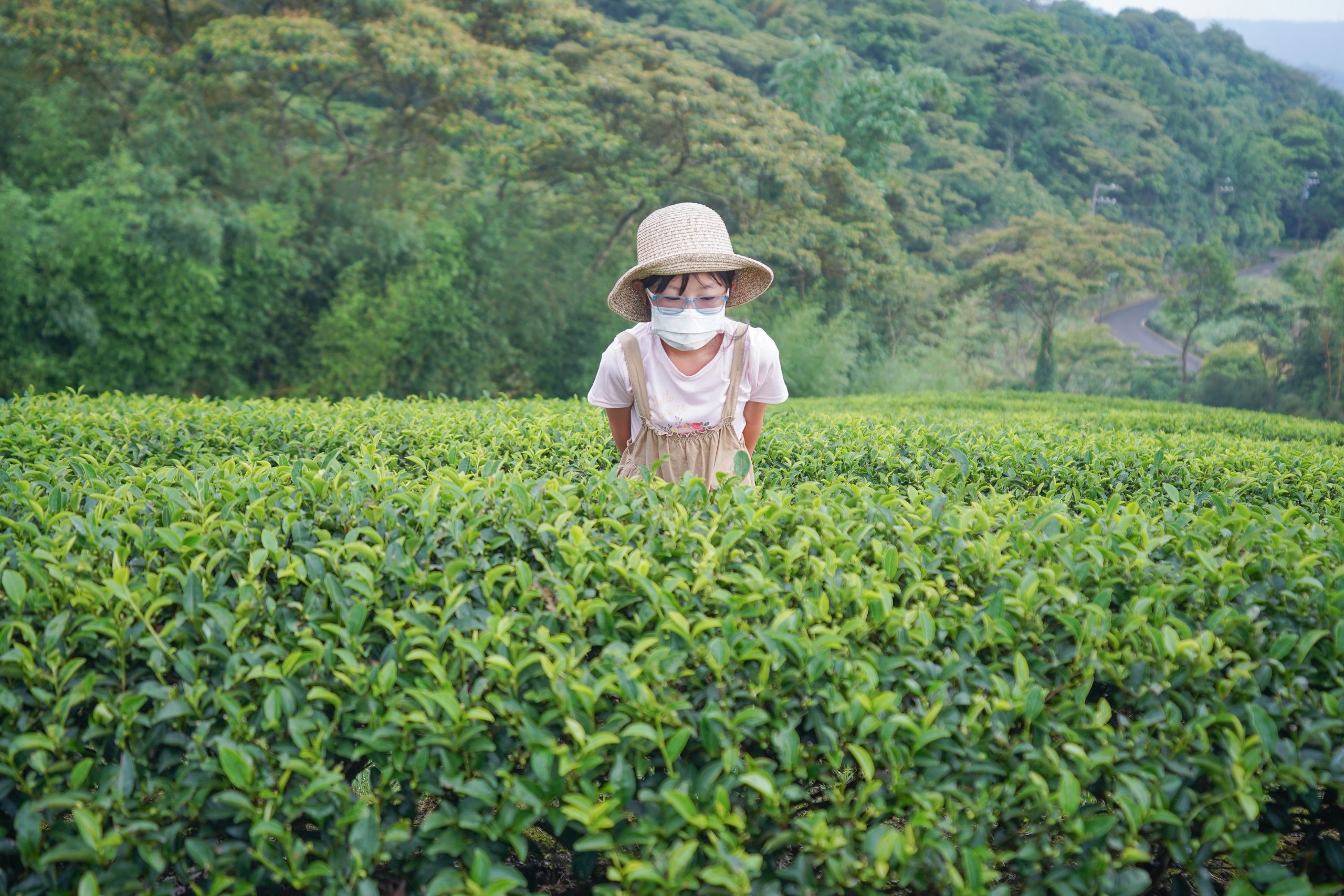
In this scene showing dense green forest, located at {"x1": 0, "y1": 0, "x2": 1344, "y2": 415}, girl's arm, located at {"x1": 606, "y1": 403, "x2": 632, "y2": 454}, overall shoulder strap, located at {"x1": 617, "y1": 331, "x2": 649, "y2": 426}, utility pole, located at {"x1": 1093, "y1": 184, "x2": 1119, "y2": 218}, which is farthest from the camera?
utility pole, located at {"x1": 1093, "y1": 184, "x2": 1119, "y2": 218}

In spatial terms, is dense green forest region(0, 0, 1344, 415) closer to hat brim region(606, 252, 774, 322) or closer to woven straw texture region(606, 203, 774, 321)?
hat brim region(606, 252, 774, 322)

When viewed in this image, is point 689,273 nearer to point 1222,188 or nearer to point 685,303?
point 685,303

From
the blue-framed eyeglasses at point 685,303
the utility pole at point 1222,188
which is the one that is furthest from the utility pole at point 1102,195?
the blue-framed eyeglasses at point 685,303

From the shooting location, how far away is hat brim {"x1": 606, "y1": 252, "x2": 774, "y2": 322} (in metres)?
2.62

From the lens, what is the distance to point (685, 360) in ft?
9.18

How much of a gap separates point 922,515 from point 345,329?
43.5 feet

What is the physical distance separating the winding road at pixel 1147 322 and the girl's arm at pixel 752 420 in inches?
1231

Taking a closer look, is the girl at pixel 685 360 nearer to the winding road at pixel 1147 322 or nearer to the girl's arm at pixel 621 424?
the girl's arm at pixel 621 424

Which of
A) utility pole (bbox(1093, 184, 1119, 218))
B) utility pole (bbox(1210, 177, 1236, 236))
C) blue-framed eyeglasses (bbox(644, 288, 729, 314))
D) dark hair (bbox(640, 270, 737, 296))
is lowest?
blue-framed eyeglasses (bbox(644, 288, 729, 314))

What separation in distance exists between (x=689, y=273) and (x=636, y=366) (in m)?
0.32

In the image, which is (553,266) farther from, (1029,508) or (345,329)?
(1029,508)

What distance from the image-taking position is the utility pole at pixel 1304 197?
38.5 metres

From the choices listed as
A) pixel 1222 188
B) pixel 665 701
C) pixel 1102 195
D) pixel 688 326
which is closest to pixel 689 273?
pixel 688 326

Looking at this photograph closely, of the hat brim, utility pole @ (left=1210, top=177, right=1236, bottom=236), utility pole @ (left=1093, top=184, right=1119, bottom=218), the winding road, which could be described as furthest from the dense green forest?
utility pole @ (left=1210, top=177, right=1236, bottom=236)
